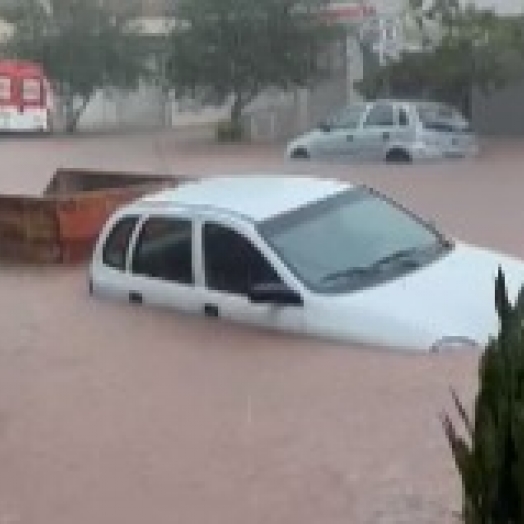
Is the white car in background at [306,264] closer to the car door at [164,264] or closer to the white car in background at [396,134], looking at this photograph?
the car door at [164,264]

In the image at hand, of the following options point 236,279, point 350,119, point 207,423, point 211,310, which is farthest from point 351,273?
point 350,119

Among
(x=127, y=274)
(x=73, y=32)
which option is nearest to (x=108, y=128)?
(x=73, y=32)

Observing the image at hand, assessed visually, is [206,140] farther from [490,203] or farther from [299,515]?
[299,515]

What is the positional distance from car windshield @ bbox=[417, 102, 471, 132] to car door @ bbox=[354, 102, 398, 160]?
472 millimetres

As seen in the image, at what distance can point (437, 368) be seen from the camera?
284 inches

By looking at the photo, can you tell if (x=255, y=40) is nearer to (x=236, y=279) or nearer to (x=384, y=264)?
(x=236, y=279)

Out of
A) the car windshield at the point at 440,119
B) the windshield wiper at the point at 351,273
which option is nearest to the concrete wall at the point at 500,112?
the car windshield at the point at 440,119

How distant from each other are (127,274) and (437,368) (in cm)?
275

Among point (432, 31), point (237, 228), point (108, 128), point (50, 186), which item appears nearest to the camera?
point (237, 228)

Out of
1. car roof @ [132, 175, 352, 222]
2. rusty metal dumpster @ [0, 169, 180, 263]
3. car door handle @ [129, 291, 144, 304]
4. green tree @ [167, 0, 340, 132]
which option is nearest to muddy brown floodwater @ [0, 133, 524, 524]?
car door handle @ [129, 291, 144, 304]

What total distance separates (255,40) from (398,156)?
897 centimetres

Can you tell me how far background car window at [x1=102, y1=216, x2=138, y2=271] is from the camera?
9.26m

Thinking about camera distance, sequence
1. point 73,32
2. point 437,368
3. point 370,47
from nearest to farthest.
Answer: point 437,368 < point 370,47 < point 73,32

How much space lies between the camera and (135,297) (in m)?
9.13
